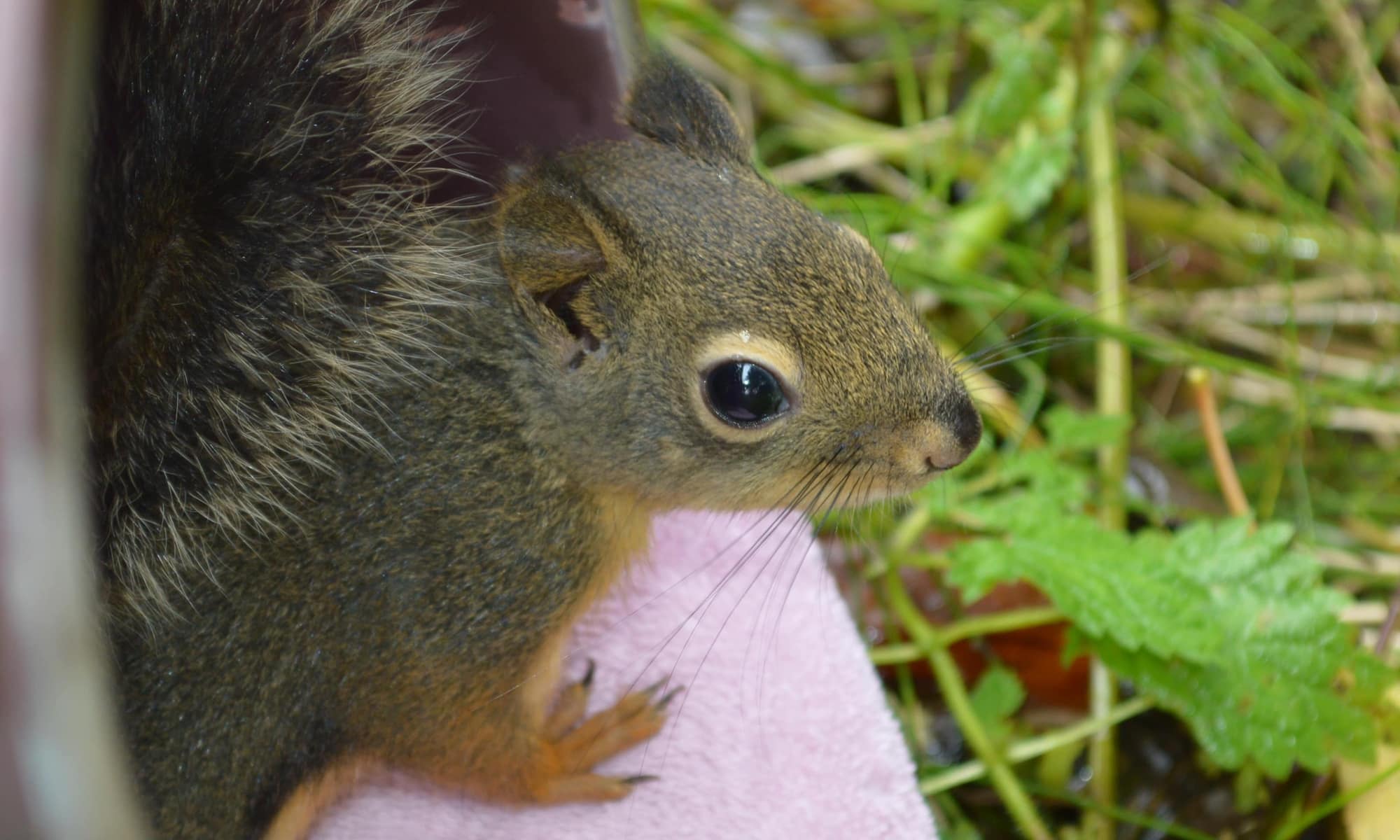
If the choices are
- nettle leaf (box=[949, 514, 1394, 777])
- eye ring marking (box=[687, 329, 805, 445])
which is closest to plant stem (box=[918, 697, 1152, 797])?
nettle leaf (box=[949, 514, 1394, 777])

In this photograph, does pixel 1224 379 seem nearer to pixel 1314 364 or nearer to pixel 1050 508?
pixel 1314 364

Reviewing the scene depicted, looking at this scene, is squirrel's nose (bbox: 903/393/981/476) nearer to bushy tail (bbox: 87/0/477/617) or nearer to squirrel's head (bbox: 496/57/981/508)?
squirrel's head (bbox: 496/57/981/508)

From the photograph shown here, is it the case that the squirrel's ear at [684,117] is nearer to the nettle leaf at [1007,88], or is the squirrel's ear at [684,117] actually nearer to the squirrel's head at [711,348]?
the squirrel's head at [711,348]

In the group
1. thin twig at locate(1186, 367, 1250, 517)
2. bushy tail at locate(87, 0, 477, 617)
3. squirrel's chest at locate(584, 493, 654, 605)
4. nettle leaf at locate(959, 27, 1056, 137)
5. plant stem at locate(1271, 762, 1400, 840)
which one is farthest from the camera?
nettle leaf at locate(959, 27, 1056, 137)

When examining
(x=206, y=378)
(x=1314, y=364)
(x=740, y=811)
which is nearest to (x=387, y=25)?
(x=206, y=378)

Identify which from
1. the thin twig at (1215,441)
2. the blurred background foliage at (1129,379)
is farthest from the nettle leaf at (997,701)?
the thin twig at (1215,441)

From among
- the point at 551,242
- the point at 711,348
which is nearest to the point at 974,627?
the point at 711,348

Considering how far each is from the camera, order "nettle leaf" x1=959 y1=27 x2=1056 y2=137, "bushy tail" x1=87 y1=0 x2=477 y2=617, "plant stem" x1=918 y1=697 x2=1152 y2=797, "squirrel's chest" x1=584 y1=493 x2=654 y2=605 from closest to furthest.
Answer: "bushy tail" x1=87 y1=0 x2=477 y2=617 < "squirrel's chest" x1=584 y1=493 x2=654 y2=605 < "plant stem" x1=918 y1=697 x2=1152 y2=797 < "nettle leaf" x1=959 y1=27 x2=1056 y2=137

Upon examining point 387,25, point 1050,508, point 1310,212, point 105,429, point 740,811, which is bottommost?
point 105,429
